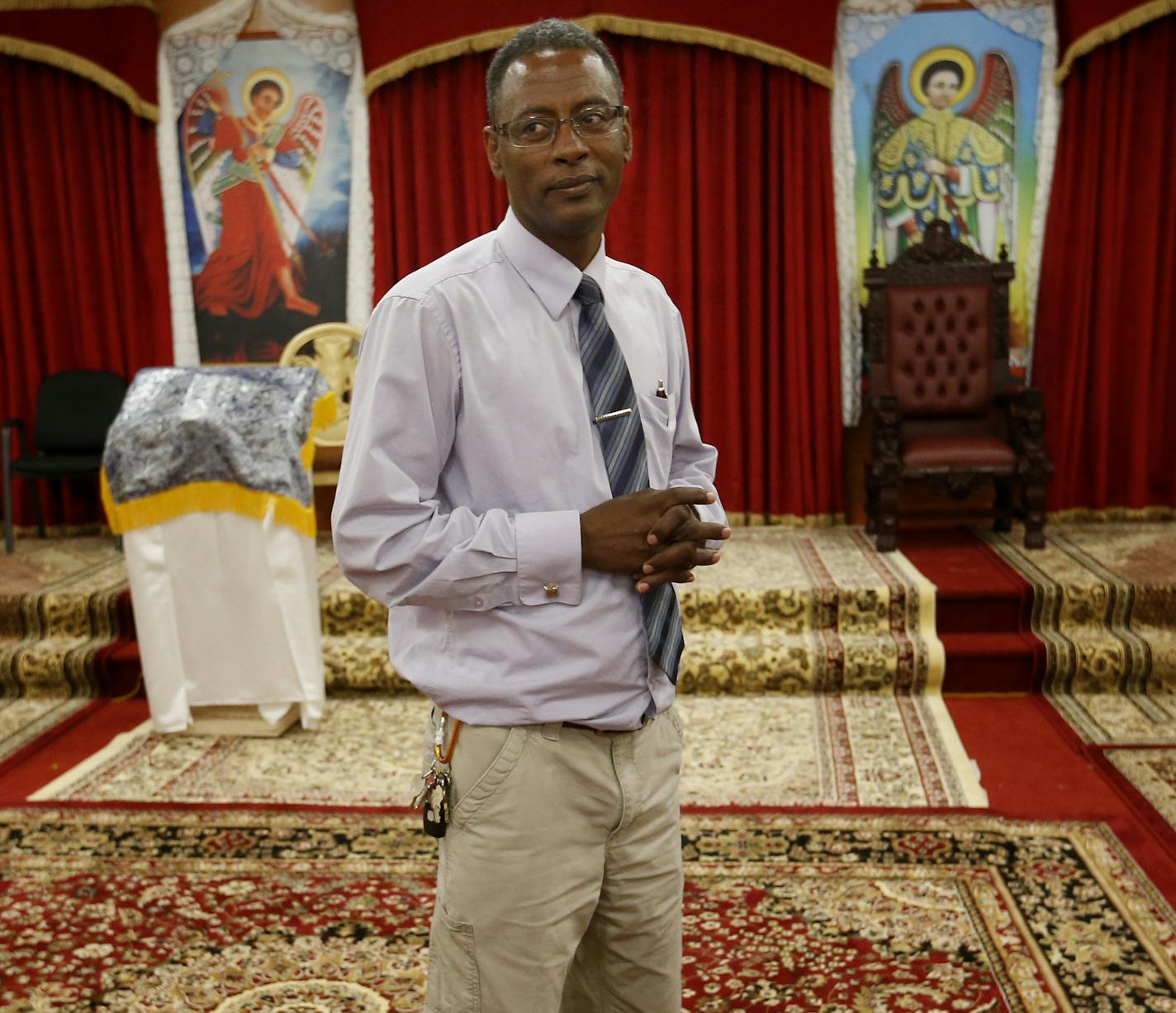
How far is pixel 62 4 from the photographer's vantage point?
5.84 m

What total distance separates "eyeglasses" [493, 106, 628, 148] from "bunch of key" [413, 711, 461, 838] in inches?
26.7

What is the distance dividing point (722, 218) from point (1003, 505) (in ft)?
6.40

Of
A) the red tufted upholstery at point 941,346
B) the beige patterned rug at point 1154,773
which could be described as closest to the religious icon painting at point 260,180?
the red tufted upholstery at point 941,346

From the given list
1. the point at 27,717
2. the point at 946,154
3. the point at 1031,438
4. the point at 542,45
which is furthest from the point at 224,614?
the point at 946,154

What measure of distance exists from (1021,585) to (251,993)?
3313 mm

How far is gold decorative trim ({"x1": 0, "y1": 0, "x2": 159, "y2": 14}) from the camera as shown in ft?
19.1

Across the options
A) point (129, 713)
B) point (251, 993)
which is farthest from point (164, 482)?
point (251, 993)

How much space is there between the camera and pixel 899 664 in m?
4.44

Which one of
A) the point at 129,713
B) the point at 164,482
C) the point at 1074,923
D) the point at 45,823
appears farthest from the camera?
the point at 129,713

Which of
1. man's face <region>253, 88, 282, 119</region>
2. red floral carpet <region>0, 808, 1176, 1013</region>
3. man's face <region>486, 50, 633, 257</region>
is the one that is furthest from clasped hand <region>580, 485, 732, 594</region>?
man's face <region>253, 88, 282, 119</region>

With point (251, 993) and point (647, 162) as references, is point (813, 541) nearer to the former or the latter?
point (647, 162)

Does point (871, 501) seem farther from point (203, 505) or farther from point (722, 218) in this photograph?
point (203, 505)

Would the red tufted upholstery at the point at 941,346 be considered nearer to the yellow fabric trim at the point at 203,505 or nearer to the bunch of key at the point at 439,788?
the yellow fabric trim at the point at 203,505

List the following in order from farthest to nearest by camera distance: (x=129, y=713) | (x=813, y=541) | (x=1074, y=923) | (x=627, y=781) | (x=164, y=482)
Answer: (x=813, y=541) < (x=129, y=713) < (x=164, y=482) < (x=1074, y=923) < (x=627, y=781)
